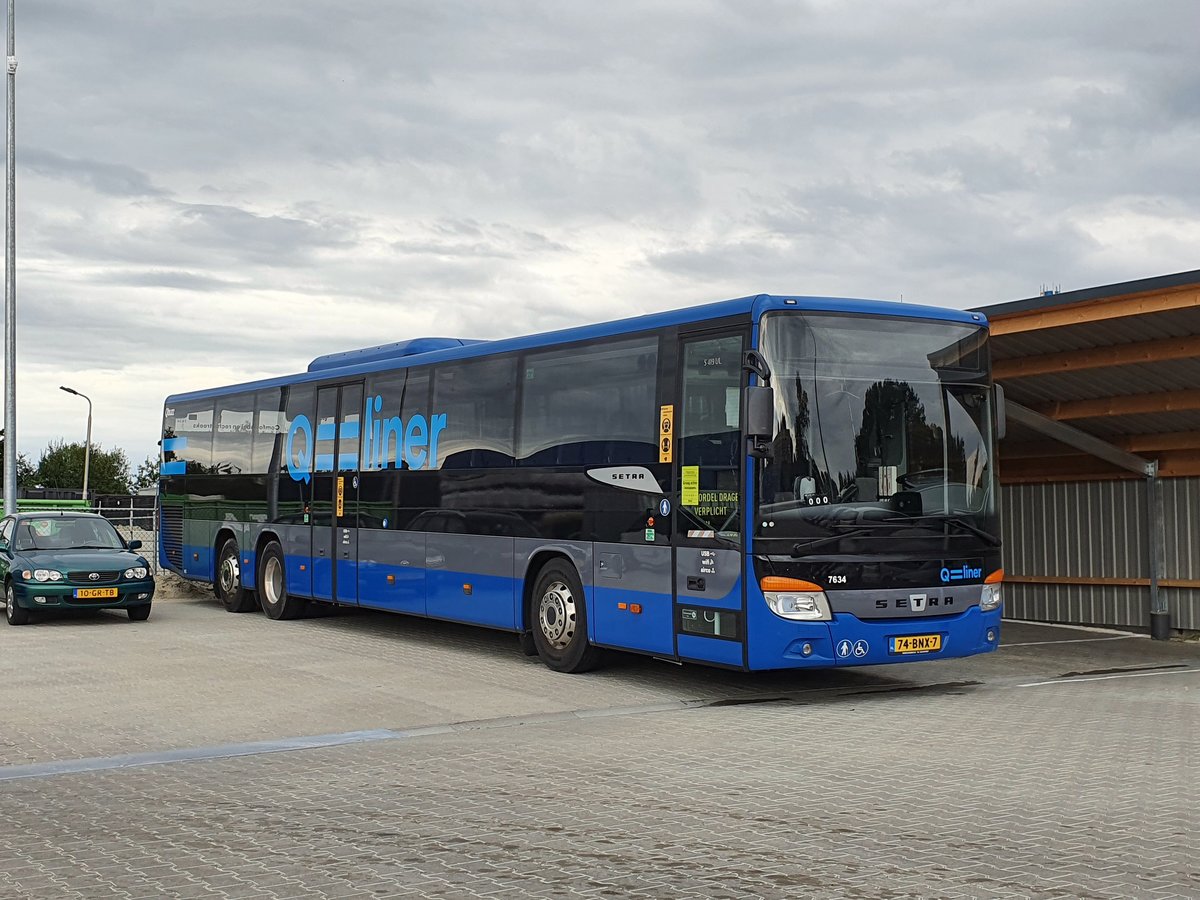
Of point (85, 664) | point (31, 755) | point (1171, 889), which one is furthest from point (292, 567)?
point (1171, 889)

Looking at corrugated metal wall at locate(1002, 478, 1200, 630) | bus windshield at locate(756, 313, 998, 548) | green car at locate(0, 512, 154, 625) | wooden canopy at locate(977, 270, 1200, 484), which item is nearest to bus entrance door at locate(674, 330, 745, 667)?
bus windshield at locate(756, 313, 998, 548)

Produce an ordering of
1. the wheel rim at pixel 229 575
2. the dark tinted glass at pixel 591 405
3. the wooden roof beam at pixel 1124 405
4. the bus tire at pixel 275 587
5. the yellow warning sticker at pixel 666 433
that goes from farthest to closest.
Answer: the wheel rim at pixel 229 575, the bus tire at pixel 275 587, the wooden roof beam at pixel 1124 405, the dark tinted glass at pixel 591 405, the yellow warning sticker at pixel 666 433

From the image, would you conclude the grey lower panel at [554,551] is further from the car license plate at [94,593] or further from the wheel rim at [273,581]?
the car license plate at [94,593]

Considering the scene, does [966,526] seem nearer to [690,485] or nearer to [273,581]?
[690,485]

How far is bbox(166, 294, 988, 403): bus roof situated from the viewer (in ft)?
38.6

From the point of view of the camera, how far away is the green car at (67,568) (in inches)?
736

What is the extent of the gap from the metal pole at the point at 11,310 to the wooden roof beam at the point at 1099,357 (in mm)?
16524

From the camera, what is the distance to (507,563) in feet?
47.7

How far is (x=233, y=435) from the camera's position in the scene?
21.1m

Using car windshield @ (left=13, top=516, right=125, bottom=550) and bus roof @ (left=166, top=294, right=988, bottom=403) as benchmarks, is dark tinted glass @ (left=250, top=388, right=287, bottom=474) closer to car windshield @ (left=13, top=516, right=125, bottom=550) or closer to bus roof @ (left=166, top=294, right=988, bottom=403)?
bus roof @ (left=166, top=294, right=988, bottom=403)

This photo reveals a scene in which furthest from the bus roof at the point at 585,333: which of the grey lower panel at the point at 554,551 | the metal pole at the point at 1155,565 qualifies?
the metal pole at the point at 1155,565

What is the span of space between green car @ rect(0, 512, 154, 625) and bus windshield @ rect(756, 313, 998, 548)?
426 inches

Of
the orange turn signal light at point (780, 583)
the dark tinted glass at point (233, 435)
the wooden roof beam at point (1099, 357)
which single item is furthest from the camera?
the dark tinted glass at point (233, 435)

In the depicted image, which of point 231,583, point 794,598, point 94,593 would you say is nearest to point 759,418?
point 794,598
